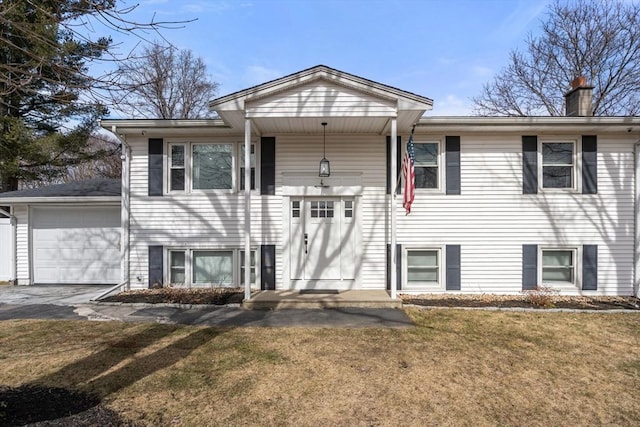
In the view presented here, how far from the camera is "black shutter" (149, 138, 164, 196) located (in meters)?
8.34

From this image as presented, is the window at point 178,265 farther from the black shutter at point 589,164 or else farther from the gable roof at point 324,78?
the black shutter at point 589,164

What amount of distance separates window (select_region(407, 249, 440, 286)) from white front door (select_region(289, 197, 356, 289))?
4.44ft

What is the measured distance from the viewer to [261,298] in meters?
7.13

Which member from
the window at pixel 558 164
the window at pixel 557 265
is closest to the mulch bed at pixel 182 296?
the window at pixel 557 265

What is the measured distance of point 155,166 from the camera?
8.36 meters

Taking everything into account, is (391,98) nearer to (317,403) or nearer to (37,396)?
(317,403)

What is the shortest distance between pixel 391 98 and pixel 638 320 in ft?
20.0

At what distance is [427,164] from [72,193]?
948 cm

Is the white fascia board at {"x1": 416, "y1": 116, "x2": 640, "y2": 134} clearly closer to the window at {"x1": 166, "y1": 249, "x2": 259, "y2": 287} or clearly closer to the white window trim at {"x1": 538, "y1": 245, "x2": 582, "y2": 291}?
the white window trim at {"x1": 538, "y1": 245, "x2": 582, "y2": 291}

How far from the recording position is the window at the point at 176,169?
841cm

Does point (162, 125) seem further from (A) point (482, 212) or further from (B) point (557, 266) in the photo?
(B) point (557, 266)

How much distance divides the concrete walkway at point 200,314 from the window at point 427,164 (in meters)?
3.16

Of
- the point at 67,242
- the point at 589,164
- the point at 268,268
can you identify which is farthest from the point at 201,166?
the point at 589,164

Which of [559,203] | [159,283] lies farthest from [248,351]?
[559,203]
